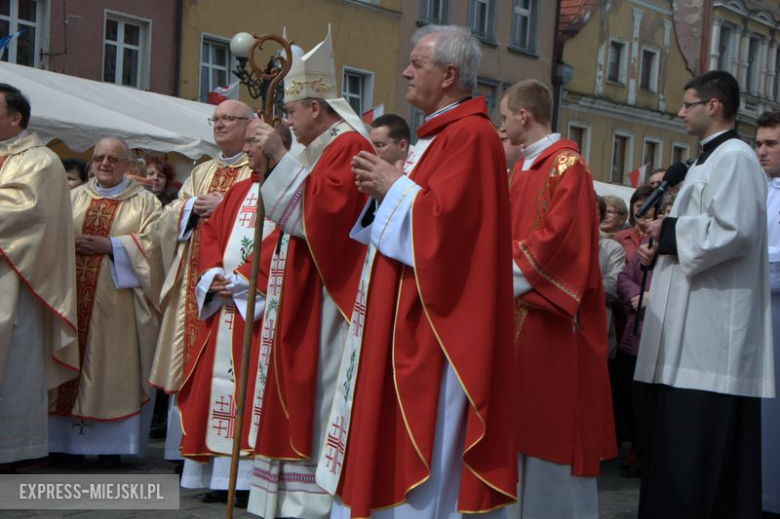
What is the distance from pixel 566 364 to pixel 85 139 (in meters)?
6.34

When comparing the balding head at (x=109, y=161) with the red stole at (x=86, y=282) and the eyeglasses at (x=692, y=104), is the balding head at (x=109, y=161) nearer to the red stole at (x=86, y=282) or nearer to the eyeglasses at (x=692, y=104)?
the red stole at (x=86, y=282)

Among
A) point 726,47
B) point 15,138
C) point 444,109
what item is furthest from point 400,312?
point 726,47

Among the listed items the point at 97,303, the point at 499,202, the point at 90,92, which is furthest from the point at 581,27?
the point at 499,202

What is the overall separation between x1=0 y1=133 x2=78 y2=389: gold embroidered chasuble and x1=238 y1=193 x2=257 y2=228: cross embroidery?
115cm

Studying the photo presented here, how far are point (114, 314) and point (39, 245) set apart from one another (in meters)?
0.88

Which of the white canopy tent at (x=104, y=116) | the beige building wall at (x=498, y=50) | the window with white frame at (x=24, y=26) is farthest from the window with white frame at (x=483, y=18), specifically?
the white canopy tent at (x=104, y=116)

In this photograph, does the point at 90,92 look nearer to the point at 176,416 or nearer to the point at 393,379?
the point at 176,416

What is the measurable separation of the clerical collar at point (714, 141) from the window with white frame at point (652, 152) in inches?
1101

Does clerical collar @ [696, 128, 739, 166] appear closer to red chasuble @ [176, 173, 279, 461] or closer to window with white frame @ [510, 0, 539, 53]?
red chasuble @ [176, 173, 279, 461]

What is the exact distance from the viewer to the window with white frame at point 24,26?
16.6 meters

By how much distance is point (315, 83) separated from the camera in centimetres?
569

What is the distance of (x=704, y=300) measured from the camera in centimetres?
525

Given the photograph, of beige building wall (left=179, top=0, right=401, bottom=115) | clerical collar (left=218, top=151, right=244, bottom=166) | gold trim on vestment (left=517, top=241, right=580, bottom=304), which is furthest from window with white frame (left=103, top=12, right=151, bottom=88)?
gold trim on vestment (left=517, top=241, right=580, bottom=304)

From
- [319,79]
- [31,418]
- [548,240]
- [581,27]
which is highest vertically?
[581,27]
